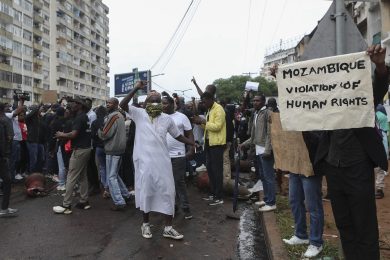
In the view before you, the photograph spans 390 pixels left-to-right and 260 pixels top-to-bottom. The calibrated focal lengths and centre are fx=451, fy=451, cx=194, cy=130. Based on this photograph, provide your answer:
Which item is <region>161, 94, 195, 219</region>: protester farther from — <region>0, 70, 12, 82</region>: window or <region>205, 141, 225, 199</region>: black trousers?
<region>0, 70, 12, 82</region>: window

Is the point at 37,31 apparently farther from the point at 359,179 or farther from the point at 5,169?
the point at 359,179

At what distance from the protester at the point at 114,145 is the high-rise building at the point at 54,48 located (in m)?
60.4

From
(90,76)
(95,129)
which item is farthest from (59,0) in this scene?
(95,129)

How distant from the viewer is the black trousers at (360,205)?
365 cm

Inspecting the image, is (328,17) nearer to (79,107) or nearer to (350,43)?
(350,43)

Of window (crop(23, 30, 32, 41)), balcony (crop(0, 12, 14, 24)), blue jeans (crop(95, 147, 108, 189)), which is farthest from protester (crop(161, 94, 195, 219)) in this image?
window (crop(23, 30, 32, 41))

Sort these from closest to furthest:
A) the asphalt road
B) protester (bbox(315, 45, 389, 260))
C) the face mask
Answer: protester (bbox(315, 45, 389, 260)) → the asphalt road → the face mask

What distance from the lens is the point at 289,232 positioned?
18.7 feet

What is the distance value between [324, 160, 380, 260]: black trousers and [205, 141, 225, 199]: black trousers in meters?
4.17

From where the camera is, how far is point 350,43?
4.25m

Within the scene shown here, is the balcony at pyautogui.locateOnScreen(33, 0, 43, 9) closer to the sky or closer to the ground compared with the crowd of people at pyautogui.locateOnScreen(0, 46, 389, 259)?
closer to the sky

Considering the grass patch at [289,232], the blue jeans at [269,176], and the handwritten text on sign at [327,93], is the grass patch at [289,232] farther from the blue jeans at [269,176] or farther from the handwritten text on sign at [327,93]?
the handwritten text on sign at [327,93]

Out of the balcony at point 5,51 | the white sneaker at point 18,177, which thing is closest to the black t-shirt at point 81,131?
the white sneaker at point 18,177

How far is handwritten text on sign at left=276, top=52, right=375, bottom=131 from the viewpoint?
12.0ft
